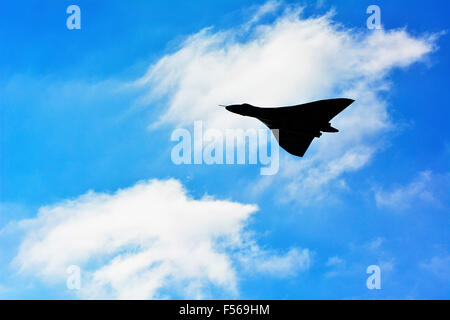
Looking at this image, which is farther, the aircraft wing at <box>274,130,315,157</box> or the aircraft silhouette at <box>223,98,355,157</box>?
the aircraft wing at <box>274,130,315,157</box>

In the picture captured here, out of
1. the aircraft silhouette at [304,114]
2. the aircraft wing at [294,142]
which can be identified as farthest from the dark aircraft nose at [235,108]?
the aircraft wing at [294,142]

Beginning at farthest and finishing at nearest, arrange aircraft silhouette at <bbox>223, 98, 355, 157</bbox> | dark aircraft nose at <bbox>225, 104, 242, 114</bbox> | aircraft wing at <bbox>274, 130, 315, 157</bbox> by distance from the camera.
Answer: aircraft wing at <bbox>274, 130, 315, 157</bbox> < aircraft silhouette at <bbox>223, 98, 355, 157</bbox> < dark aircraft nose at <bbox>225, 104, 242, 114</bbox>

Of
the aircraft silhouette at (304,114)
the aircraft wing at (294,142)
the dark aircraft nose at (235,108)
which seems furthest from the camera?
the aircraft wing at (294,142)

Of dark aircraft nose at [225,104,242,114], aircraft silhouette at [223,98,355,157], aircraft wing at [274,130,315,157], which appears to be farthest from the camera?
aircraft wing at [274,130,315,157]

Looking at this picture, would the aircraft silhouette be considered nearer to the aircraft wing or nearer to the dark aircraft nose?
the dark aircraft nose

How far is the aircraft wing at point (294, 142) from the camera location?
31058 mm

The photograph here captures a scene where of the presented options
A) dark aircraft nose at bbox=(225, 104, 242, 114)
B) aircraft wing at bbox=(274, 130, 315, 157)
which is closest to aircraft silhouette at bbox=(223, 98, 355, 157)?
dark aircraft nose at bbox=(225, 104, 242, 114)

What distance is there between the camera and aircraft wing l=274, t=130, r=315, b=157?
1223 inches

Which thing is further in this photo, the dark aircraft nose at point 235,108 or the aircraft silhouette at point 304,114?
the aircraft silhouette at point 304,114

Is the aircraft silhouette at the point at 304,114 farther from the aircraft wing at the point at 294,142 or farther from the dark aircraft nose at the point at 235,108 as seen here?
the aircraft wing at the point at 294,142

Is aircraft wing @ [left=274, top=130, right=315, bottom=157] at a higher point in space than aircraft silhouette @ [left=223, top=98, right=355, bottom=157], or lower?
lower
